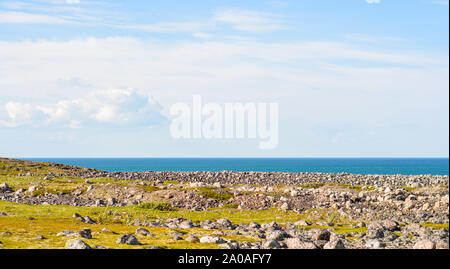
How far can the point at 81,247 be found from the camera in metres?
22.5

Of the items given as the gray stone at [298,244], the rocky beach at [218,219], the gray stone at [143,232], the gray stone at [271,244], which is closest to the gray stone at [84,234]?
the rocky beach at [218,219]

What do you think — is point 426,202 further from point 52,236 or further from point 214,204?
point 52,236

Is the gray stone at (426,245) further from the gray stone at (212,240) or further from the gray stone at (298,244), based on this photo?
the gray stone at (212,240)

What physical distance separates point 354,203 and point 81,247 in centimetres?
3577

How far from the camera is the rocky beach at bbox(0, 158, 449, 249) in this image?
2702 cm

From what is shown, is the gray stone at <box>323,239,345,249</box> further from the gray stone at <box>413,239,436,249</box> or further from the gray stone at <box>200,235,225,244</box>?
the gray stone at <box>200,235,225,244</box>

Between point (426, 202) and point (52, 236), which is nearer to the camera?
point (52, 236)

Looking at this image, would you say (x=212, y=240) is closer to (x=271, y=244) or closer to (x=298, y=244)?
(x=271, y=244)

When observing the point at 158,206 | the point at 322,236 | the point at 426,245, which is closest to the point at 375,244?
the point at 426,245

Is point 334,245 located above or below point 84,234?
below

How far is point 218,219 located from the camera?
4119 cm

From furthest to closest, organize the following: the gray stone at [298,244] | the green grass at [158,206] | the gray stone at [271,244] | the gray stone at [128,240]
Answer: the green grass at [158,206]
the gray stone at [128,240]
the gray stone at [271,244]
the gray stone at [298,244]

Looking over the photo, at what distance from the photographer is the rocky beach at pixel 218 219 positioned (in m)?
27.0
